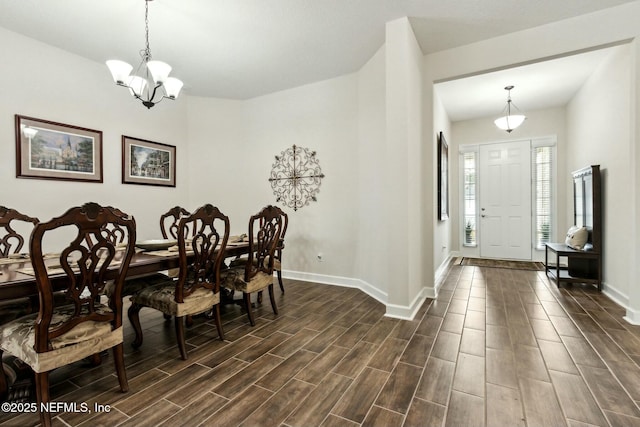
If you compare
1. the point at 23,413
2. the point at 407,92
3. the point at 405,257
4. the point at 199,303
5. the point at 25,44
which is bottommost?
the point at 23,413

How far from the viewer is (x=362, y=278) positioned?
12.9 ft

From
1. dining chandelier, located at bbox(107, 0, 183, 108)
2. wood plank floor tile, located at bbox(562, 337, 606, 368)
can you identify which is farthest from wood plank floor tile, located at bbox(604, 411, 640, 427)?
dining chandelier, located at bbox(107, 0, 183, 108)

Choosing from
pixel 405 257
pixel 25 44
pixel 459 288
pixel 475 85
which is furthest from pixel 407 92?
pixel 25 44

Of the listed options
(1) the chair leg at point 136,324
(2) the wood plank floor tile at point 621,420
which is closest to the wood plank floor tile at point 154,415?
(1) the chair leg at point 136,324

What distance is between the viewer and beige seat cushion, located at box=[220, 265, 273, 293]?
2.69m

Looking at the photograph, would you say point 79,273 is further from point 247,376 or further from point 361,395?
point 361,395

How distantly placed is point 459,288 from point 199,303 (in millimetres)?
3234

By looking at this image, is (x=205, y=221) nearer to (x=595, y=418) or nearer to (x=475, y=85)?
(x=595, y=418)

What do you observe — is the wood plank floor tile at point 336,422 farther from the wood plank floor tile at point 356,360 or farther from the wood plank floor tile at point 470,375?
the wood plank floor tile at point 470,375

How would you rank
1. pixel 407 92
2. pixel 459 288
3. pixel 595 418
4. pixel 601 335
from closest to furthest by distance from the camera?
1. pixel 595 418
2. pixel 601 335
3. pixel 407 92
4. pixel 459 288

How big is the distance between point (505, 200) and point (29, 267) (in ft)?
22.5

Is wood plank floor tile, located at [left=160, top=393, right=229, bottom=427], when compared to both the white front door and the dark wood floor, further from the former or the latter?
the white front door

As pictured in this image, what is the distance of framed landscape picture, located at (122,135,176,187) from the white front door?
230 inches

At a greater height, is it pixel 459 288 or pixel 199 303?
pixel 199 303
